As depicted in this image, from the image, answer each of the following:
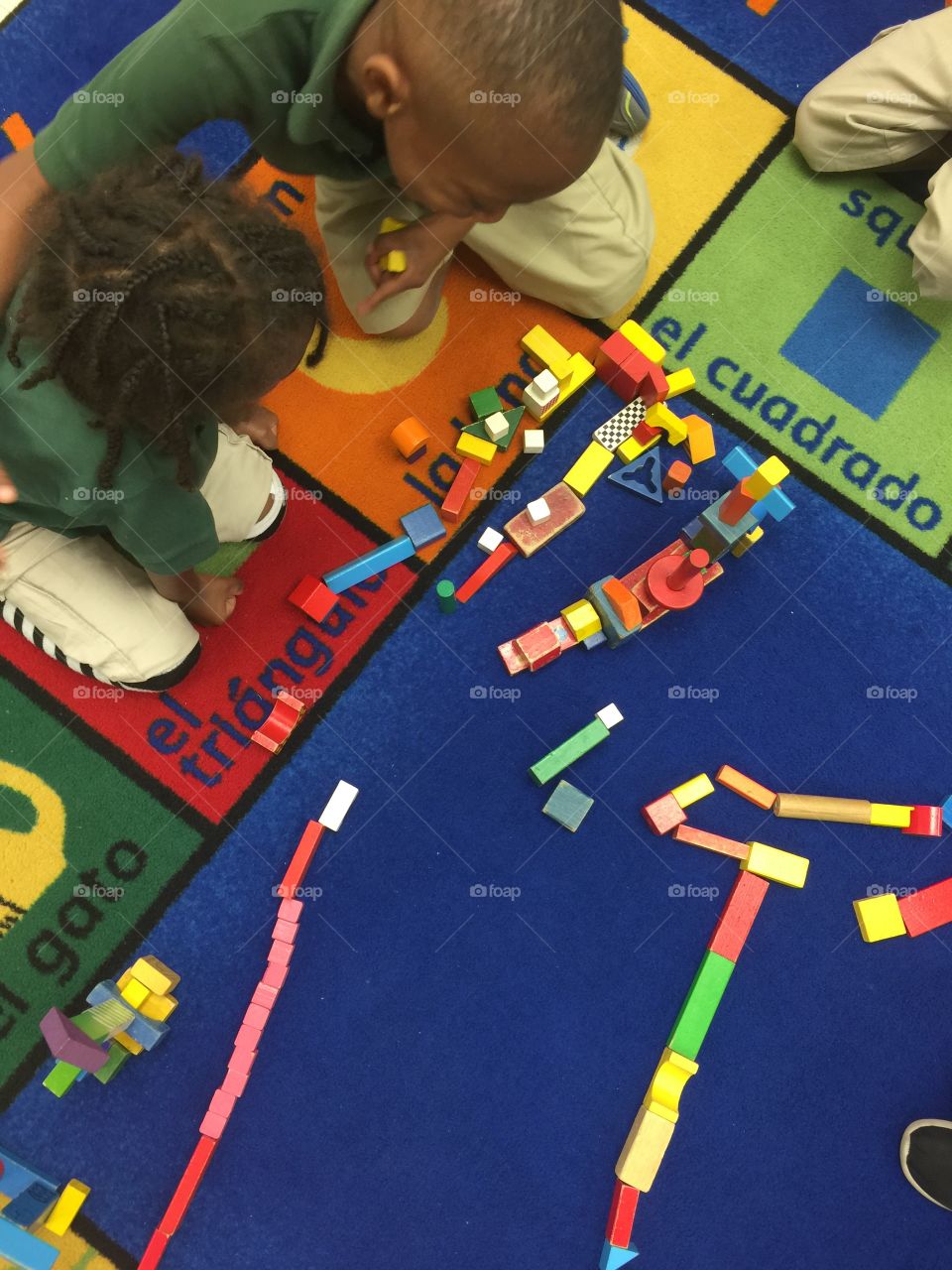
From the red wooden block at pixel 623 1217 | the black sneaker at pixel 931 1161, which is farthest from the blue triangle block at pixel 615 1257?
the black sneaker at pixel 931 1161

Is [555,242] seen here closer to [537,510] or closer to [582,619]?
[537,510]

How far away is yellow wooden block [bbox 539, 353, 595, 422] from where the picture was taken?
1.25 metres

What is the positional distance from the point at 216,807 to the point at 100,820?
0.14 metres

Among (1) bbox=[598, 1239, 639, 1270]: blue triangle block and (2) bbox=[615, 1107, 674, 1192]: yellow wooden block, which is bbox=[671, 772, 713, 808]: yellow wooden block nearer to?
(2) bbox=[615, 1107, 674, 1192]: yellow wooden block

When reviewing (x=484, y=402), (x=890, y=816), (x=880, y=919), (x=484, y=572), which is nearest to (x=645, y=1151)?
(x=880, y=919)

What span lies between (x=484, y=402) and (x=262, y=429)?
286mm

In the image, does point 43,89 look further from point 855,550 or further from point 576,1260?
point 576,1260

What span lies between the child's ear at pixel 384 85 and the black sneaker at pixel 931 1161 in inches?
49.6

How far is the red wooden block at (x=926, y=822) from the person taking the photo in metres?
1.20

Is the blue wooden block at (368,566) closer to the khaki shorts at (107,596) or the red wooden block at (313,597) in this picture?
the red wooden block at (313,597)

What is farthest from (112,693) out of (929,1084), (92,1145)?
(929,1084)

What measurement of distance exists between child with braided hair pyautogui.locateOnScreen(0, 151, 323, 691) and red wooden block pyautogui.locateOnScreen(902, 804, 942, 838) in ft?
3.01

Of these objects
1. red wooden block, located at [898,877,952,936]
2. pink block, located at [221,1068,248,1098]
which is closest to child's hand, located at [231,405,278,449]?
pink block, located at [221,1068,248,1098]

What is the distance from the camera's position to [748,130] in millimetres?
1354
